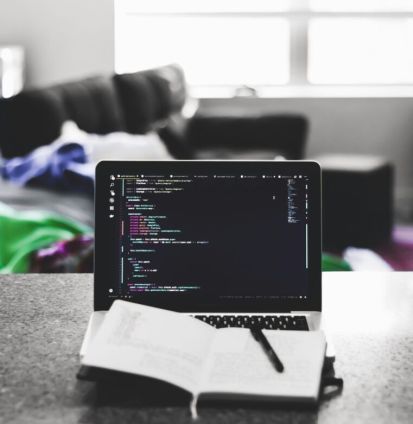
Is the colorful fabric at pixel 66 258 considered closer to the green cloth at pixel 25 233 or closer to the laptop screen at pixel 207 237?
the green cloth at pixel 25 233

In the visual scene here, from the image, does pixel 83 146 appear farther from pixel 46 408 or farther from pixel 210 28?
pixel 210 28

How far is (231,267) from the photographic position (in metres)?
1.08

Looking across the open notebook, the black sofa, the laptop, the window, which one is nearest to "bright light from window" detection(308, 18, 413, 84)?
the window

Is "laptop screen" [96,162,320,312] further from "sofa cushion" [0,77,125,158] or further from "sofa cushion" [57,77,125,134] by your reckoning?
"sofa cushion" [57,77,125,134]

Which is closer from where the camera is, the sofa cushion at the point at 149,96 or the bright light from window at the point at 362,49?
the sofa cushion at the point at 149,96

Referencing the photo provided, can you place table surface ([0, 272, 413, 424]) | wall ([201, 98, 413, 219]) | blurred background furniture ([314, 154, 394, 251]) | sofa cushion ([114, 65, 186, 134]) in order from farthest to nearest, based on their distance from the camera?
wall ([201, 98, 413, 219]) < blurred background furniture ([314, 154, 394, 251]) < sofa cushion ([114, 65, 186, 134]) < table surface ([0, 272, 413, 424])

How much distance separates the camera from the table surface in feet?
2.75

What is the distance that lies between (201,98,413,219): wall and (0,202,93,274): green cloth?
10.5ft

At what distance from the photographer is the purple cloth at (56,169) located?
231 cm

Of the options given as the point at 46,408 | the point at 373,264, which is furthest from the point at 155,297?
the point at 373,264

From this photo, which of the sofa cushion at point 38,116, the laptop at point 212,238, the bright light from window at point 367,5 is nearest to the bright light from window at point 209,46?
the bright light from window at point 367,5

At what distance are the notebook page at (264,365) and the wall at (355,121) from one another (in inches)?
164

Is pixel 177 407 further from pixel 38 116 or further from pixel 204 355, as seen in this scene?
pixel 38 116

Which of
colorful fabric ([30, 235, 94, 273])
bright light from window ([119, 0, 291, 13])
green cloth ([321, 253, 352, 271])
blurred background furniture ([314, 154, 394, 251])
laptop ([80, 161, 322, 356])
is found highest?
bright light from window ([119, 0, 291, 13])
